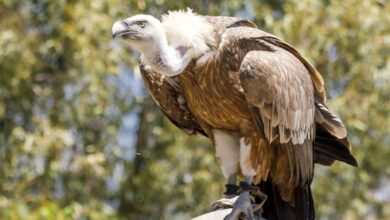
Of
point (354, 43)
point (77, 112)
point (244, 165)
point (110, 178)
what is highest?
point (244, 165)

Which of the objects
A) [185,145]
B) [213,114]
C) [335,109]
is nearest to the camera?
[213,114]

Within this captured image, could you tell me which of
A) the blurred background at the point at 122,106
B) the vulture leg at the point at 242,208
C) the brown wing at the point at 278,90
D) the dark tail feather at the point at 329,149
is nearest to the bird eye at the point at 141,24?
the brown wing at the point at 278,90

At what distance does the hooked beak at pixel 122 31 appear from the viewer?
15.6ft

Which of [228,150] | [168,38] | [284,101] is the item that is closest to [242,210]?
[228,150]

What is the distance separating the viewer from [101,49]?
10047 millimetres

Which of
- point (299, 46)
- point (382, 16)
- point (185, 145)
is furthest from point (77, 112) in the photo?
point (382, 16)

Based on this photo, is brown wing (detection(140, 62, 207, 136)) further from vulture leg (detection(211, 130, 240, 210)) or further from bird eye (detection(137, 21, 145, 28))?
bird eye (detection(137, 21, 145, 28))

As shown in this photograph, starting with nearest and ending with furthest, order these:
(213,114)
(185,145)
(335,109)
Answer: (213,114), (335,109), (185,145)

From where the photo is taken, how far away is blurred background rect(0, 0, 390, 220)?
9.66 m

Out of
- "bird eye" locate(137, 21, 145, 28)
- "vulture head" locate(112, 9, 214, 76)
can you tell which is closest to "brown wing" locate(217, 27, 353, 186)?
"vulture head" locate(112, 9, 214, 76)

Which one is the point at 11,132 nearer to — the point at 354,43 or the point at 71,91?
the point at 71,91

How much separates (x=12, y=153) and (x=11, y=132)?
0.26 metres

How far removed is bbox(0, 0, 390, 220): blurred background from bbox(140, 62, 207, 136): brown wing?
385 cm

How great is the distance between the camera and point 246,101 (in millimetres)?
4977
